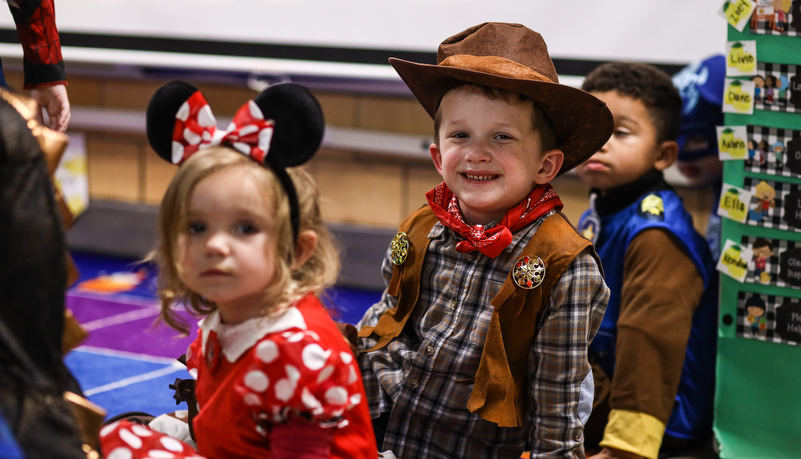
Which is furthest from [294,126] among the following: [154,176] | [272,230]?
[154,176]

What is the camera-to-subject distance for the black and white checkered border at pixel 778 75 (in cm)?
Answer: 174

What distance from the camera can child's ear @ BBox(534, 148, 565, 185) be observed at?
147 centimetres

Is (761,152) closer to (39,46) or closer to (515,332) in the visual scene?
(515,332)

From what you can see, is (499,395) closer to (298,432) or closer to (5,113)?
(298,432)

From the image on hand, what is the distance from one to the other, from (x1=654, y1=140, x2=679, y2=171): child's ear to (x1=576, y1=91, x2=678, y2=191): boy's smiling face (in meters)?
0.03

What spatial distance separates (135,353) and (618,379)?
1641 millimetres

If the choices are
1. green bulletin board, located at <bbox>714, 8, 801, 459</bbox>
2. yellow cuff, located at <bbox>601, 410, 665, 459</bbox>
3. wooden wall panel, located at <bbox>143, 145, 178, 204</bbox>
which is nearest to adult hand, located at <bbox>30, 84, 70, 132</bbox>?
yellow cuff, located at <bbox>601, 410, 665, 459</bbox>

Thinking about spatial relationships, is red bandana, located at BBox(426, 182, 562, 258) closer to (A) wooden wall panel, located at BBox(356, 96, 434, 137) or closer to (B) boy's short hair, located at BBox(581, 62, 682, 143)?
(B) boy's short hair, located at BBox(581, 62, 682, 143)

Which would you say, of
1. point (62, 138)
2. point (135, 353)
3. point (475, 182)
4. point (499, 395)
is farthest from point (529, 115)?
point (135, 353)

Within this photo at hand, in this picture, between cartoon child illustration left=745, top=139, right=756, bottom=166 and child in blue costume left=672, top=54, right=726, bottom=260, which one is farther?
child in blue costume left=672, top=54, right=726, bottom=260

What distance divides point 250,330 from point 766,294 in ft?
4.16

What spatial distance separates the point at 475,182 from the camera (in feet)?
4.69

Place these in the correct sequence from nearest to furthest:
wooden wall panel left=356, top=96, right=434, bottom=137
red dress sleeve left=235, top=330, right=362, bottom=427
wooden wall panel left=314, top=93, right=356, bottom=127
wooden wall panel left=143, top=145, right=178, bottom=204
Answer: red dress sleeve left=235, top=330, right=362, bottom=427, wooden wall panel left=356, top=96, right=434, bottom=137, wooden wall panel left=314, top=93, right=356, bottom=127, wooden wall panel left=143, top=145, right=178, bottom=204

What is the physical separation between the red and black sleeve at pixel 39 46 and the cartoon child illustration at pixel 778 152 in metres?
1.58
